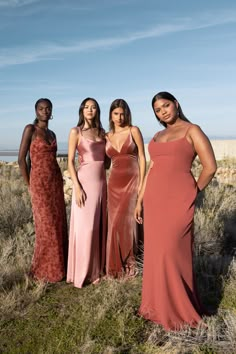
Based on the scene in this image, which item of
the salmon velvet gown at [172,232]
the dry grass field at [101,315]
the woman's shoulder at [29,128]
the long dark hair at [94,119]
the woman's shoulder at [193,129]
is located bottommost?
the dry grass field at [101,315]

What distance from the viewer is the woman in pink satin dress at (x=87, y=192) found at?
4723 mm

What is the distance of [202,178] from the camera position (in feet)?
11.7

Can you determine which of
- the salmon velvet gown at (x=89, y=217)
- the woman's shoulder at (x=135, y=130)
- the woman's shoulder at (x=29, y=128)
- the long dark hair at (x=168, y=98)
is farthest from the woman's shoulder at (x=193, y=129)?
the woman's shoulder at (x=29, y=128)

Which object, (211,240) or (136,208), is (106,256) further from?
(211,240)

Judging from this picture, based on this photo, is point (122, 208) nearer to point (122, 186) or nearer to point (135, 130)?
point (122, 186)

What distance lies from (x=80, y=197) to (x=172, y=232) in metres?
1.51

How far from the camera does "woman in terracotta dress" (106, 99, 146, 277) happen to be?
467 centimetres

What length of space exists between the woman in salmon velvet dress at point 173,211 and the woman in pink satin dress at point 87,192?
3.83ft

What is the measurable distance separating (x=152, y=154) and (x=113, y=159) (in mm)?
1126

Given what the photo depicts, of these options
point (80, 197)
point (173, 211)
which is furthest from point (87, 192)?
point (173, 211)

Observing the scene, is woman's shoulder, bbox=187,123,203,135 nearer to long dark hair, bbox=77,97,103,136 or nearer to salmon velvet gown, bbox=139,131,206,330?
salmon velvet gown, bbox=139,131,206,330

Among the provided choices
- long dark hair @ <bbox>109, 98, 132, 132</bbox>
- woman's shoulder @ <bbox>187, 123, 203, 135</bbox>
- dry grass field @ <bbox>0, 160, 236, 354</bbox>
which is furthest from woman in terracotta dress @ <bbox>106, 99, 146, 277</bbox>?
woman's shoulder @ <bbox>187, 123, 203, 135</bbox>

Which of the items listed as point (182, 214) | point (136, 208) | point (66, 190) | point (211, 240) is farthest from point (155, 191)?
point (66, 190)

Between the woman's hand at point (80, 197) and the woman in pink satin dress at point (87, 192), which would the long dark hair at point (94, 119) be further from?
the woman's hand at point (80, 197)
